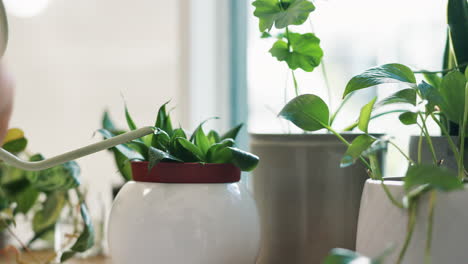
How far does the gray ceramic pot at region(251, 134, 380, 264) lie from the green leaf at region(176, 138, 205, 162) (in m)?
0.09

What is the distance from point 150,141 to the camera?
599mm

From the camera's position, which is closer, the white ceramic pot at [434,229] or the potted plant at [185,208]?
the white ceramic pot at [434,229]

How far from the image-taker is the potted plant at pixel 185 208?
0.52m

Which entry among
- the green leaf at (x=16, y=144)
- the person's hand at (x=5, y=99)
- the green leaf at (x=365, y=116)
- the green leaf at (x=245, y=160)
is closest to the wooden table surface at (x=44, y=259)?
the green leaf at (x=16, y=144)

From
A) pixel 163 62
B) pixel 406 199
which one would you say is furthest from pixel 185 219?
pixel 163 62

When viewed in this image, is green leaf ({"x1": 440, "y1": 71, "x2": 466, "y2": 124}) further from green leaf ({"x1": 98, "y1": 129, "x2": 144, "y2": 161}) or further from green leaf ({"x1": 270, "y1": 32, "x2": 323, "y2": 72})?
green leaf ({"x1": 98, "y1": 129, "x2": 144, "y2": 161})

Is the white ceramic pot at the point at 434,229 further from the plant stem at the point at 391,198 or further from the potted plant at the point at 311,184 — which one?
the potted plant at the point at 311,184

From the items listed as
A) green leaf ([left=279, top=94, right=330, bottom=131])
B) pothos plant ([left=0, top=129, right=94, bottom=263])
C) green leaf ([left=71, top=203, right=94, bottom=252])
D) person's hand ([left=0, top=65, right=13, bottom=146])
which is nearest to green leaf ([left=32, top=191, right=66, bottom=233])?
pothos plant ([left=0, top=129, right=94, bottom=263])

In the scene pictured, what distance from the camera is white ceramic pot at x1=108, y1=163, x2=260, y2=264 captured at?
0.52 meters

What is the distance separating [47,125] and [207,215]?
3.17ft

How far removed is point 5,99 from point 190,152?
200 mm

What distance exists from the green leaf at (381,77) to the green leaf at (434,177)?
109 millimetres

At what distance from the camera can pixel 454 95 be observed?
0.47m

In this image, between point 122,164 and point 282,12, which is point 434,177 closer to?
point 282,12
